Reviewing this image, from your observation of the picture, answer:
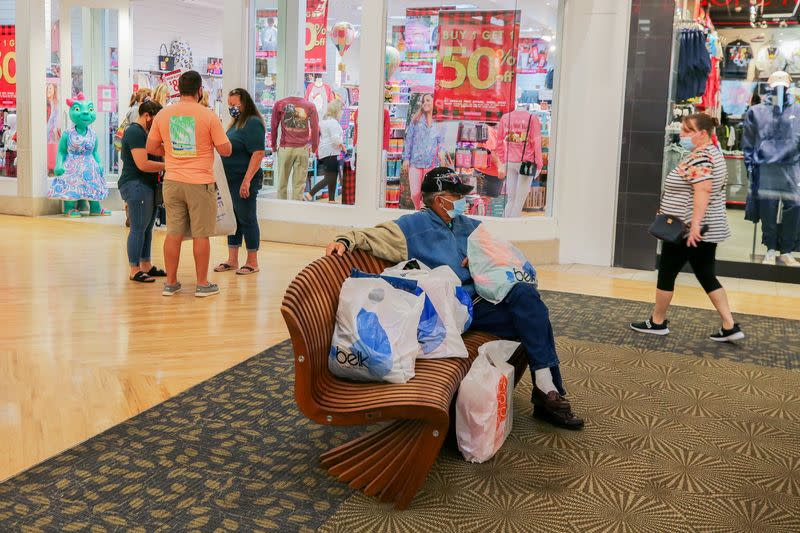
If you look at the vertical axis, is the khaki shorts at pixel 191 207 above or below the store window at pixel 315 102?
below

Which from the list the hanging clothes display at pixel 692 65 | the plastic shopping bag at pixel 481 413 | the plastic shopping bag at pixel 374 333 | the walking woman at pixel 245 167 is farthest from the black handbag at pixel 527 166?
the plastic shopping bag at pixel 374 333

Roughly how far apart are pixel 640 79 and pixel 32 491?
6.59m

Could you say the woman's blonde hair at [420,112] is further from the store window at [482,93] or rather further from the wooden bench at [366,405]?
the wooden bench at [366,405]

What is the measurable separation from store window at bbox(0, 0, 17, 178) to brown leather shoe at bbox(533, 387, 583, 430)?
29.7 ft

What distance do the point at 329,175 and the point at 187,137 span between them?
311 centimetres

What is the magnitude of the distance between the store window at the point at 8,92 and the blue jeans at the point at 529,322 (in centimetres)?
886

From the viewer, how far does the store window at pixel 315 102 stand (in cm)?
864

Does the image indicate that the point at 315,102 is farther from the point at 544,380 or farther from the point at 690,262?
the point at 544,380

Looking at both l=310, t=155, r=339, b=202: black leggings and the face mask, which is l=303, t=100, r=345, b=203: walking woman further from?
the face mask

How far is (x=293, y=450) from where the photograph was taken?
3314 millimetres

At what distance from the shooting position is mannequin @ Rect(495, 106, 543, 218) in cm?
802

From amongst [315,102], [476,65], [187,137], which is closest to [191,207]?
[187,137]

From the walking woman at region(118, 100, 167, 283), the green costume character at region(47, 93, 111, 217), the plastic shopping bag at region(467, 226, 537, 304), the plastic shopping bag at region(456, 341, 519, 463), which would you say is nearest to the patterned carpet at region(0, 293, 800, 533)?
the plastic shopping bag at region(456, 341, 519, 463)

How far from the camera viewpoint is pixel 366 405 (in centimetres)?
283
